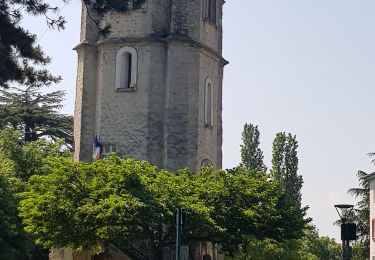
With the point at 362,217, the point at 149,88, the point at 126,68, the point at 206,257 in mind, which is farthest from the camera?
the point at 362,217

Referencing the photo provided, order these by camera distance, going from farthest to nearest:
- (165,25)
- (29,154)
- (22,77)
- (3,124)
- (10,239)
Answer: (3,124), (29,154), (165,25), (10,239), (22,77)

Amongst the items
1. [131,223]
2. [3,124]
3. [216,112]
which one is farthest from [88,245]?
[3,124]

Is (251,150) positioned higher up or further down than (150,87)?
higher up

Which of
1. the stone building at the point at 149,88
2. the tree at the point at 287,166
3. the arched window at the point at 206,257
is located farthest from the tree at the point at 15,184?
the tree at the point at 287,166

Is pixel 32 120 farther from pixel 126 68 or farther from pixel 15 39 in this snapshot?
pixel 15 39

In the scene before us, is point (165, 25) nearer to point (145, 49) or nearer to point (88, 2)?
point (145, 49)

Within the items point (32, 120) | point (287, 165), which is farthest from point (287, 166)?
point (32, 120)

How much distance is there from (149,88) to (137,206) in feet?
31.1

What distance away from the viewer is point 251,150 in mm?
65750

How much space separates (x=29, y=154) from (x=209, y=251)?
10.9 m

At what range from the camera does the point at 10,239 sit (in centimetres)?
3628

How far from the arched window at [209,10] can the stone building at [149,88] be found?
0.35 meters

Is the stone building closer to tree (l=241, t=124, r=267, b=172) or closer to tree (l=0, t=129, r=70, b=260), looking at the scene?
tree (l=0, t=129, r=70, b=260)

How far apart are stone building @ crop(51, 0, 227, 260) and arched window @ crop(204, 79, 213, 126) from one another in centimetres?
9
